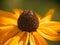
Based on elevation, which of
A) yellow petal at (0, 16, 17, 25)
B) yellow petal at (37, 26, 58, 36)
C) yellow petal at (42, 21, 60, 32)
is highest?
yellow petal at (0, 16, 17, 25)

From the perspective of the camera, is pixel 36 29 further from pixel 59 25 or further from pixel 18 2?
pixel 18 2

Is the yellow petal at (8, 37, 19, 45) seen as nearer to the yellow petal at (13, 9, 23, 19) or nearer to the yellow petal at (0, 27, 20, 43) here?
the yellow petal at (0, 27, 20, 43)

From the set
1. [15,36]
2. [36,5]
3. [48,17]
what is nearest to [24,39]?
[15,36]

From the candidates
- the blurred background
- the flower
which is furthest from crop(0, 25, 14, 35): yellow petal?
the blurred background

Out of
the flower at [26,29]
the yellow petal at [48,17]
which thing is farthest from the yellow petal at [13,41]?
the yellow petal at [48,17]

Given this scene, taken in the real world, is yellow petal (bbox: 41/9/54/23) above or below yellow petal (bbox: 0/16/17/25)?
above

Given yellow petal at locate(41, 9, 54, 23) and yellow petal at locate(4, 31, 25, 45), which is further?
yellow petal at locate(41, 9, 54, 23)

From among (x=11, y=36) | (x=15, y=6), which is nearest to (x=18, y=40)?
(x=11, y=36)
